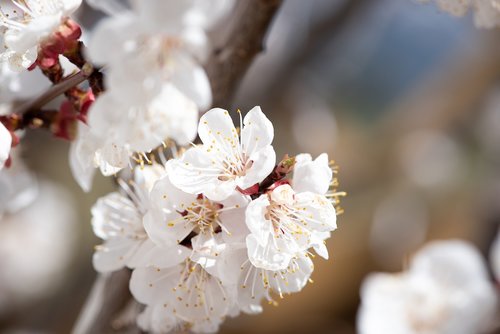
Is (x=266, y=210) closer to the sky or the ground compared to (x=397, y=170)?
closer to the sky

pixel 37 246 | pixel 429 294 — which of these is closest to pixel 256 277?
pixel 429 294

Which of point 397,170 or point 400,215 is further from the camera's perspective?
point 397,170

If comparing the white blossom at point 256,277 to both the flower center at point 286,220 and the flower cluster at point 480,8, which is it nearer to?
the flower center at point 286,220

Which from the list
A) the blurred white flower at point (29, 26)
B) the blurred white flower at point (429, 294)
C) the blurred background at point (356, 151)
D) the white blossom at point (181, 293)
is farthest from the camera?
the blurred background at point (356, 151)

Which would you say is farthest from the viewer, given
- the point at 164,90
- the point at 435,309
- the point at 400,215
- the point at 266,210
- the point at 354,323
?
the point at 400,215

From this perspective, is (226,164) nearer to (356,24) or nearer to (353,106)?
(356,24)

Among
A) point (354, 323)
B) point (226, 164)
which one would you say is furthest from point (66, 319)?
point (226, 164)

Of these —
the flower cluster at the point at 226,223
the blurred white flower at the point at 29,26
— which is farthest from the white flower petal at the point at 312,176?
the blurred white flower at the point at 29,26
